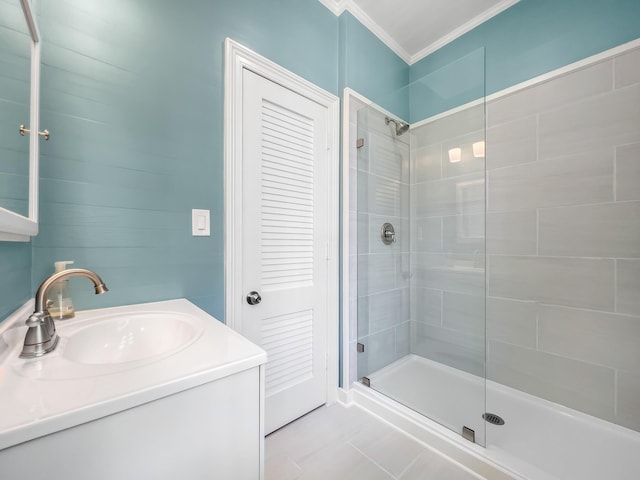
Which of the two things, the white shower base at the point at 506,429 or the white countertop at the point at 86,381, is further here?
the white shower base at the point at 506,429

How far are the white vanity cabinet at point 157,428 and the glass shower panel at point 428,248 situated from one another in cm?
129

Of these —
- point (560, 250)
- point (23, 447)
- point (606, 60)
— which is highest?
point (606, 60)

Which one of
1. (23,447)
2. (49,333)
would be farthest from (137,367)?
(49,333)

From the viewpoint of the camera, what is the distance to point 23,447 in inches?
15.3

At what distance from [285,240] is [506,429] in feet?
5.25

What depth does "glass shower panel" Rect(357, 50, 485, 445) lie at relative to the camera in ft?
5.38

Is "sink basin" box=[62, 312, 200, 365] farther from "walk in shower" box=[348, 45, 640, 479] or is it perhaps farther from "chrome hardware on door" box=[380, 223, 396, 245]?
"chrome hardware on door" box=[380, 223, 396, 245]

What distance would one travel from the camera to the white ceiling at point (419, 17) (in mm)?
1780

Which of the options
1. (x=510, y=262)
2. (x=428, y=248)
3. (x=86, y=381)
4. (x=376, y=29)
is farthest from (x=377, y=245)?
(x=86, y=381)

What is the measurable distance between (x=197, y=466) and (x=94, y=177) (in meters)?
1.02

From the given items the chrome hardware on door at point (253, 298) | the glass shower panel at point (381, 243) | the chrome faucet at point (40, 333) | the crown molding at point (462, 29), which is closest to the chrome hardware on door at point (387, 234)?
the glass shower panel at point (381, 243)

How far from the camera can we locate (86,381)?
50cm

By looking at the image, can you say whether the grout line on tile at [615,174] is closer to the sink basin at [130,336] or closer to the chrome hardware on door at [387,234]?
the chrome hardware on door at [387,234]

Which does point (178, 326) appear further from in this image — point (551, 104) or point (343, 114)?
point (551, 104)
